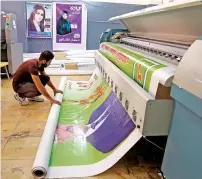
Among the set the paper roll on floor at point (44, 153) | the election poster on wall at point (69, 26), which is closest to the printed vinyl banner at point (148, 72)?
the paper roll on floor at point (44, 153)

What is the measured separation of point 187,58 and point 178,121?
35cm

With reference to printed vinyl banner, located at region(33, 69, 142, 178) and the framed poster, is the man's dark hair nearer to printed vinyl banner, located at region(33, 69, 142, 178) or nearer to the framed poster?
printed vinyl banner, located at region(33, 69, 142, 178)

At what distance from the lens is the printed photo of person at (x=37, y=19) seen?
5.38m

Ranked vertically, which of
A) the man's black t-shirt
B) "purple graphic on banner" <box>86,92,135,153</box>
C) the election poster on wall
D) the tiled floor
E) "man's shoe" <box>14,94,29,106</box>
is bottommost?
the tiled floor

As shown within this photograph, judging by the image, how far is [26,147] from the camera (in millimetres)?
1817

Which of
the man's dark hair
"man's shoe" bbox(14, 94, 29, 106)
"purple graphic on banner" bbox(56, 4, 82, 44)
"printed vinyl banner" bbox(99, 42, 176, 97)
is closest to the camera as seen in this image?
"printed vinyl banner" bbox(99, 42, 176, 97)

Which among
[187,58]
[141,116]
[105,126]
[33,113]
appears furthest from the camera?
[33,113]

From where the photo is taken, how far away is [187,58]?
40.9 inches

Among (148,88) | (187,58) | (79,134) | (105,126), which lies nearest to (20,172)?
(79,134)

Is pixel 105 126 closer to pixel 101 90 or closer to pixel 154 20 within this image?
pixel 101 90

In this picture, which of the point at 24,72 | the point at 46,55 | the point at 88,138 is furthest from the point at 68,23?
the point at 88,138

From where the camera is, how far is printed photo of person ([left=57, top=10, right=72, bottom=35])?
218 inches

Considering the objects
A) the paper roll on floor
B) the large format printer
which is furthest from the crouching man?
the large format printer

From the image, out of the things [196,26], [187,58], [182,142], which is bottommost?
[182,142]
